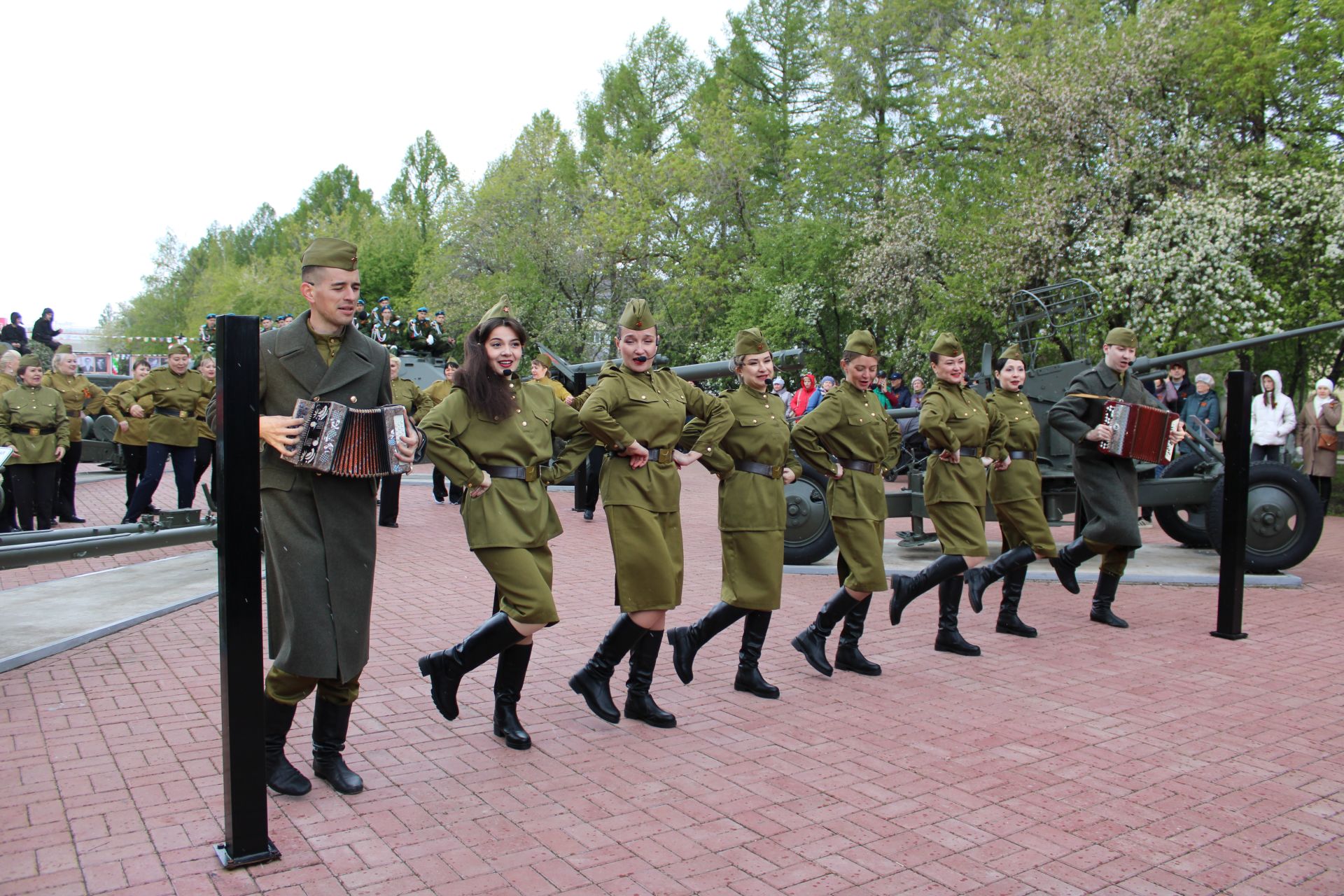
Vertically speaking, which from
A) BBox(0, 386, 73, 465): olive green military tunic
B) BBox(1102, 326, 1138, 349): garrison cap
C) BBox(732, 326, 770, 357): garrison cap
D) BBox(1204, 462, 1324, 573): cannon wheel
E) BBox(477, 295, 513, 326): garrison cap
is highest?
BBox(1102, 326, 1138, 349): garrison cap

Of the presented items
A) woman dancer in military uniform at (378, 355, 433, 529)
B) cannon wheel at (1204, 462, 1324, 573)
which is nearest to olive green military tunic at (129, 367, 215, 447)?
woman dancer in military uniform at (378, 355, 433, 529)

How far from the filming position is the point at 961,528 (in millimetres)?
6824

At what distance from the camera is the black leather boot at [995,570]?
24.5 feet

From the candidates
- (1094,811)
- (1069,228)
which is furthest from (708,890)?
(1069,228)

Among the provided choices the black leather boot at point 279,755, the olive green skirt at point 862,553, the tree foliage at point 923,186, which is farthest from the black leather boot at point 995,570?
the tree foliage at point 923,186

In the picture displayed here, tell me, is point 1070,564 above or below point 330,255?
below

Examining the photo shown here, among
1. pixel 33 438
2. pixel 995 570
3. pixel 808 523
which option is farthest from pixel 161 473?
pixel 995 570

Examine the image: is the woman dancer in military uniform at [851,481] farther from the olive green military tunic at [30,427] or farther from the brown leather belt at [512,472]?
the olive green military tunic at [30,427]

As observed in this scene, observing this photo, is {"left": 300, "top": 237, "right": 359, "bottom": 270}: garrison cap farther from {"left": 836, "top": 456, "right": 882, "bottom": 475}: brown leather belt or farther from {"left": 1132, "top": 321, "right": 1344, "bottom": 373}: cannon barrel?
{"left": 1132, "top": 321, "right": 1344, "bottom": 373}: cannon barrel

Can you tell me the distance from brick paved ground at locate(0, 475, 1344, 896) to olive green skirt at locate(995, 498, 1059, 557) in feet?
2.43

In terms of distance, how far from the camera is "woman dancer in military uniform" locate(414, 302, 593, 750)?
187 inches

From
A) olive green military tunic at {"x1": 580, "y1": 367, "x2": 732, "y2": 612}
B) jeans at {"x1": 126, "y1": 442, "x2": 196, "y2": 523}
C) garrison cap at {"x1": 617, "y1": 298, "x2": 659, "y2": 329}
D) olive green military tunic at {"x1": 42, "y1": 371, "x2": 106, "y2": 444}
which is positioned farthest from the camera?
olive green military tunic at {"x1": 42, "y1": 371, "x2": 106, "y2": 444}

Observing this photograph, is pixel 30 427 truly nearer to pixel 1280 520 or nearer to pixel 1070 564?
pixel 1070 564

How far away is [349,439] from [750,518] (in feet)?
7.88
